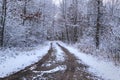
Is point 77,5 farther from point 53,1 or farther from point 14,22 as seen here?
point 53,1

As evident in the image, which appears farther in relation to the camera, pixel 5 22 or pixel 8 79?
pixel 5 22

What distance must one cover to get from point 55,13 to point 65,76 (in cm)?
8628

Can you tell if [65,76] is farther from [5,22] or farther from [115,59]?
[5,22]

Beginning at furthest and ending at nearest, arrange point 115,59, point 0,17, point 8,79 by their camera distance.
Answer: point 0,17 < point 115,59 < point 8,79

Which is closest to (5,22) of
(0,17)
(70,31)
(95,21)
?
(0,17)

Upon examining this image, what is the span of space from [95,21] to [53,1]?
241 ft

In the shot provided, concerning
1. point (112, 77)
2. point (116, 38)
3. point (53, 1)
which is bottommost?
point (112, 77)

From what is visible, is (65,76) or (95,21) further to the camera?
(95,21)

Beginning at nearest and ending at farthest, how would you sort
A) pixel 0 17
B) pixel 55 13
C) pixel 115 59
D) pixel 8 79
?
pixel 8 79 < pixel 115 59 < pixel 0 17 < pixel 55 13

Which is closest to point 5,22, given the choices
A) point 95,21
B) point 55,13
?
point 95,21

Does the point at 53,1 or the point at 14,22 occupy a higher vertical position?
the point at 53,1

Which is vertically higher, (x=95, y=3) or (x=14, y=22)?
(x=95, y=3)

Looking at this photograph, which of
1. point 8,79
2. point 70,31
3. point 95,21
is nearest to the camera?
point 8,79

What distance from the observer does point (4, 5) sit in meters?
24.1
